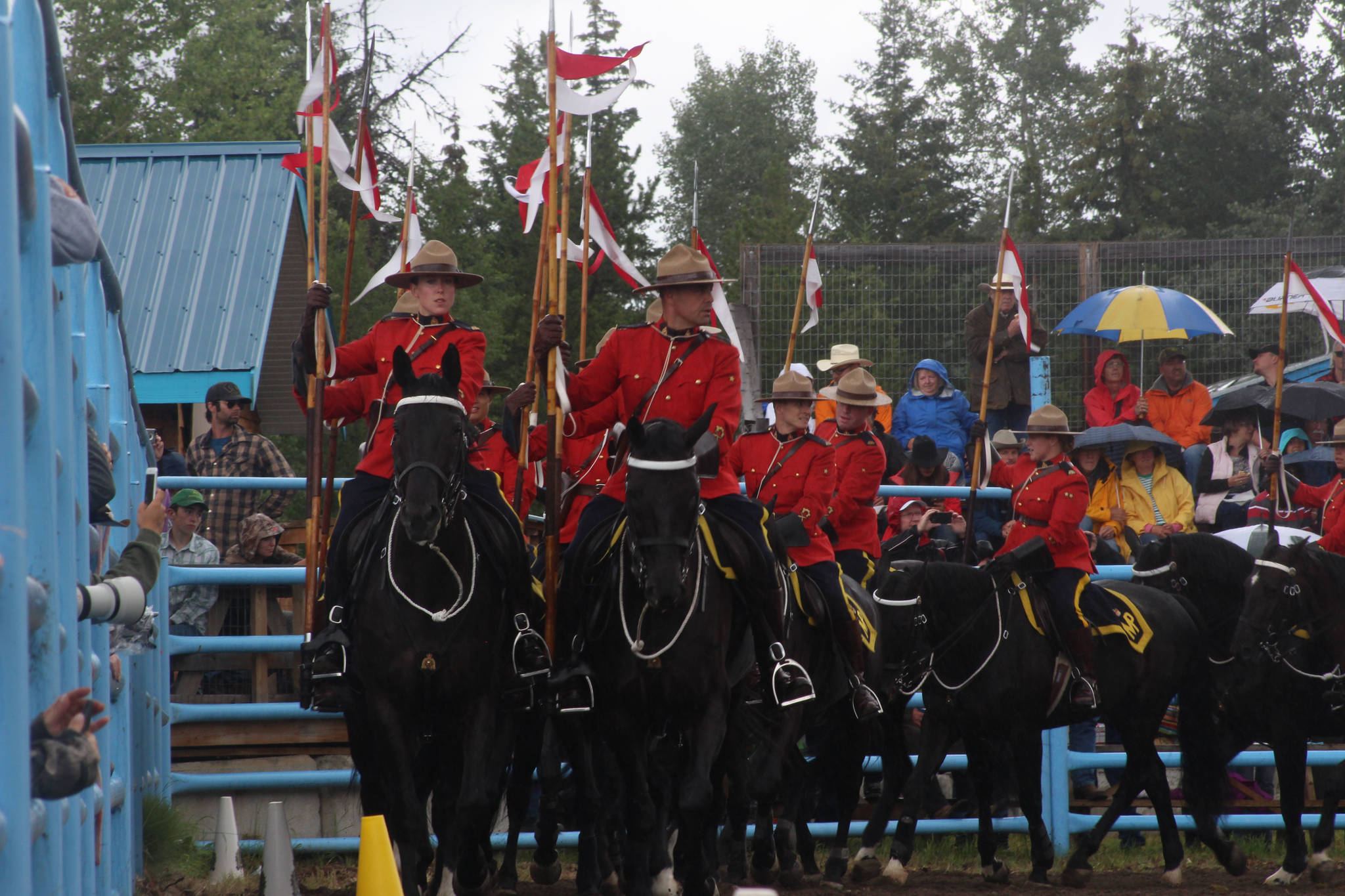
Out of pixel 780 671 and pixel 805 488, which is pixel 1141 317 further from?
pixel 780 671

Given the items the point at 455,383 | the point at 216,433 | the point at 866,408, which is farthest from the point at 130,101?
the point at 455,383

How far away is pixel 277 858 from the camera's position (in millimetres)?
6746

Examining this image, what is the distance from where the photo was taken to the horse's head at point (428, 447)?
6383 millimetres

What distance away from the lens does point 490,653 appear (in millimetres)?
6992

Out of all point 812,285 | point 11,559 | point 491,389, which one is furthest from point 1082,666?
point 11,559

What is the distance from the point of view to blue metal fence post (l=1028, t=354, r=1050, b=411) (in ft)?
37.5

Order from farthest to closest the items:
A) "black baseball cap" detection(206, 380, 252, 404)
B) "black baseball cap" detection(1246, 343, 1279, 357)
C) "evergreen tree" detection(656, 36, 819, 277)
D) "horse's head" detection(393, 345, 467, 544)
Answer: "evergreen tree" detection(656, 36, 819, 277), "black baseball cap" detection(1246, 343, 1279, 357), "black baseball cap" detection(206, 380, 252, 404), "horse's head" detection(393, 345, 467, 544)

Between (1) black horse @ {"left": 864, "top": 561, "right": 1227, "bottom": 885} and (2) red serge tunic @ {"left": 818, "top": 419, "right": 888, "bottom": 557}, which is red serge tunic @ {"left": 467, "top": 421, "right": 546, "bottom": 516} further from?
(1) black horse @ {"left": 864, "top": 561, "right": 1227, "bottom": 885}

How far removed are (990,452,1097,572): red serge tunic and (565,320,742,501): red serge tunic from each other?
3.10m

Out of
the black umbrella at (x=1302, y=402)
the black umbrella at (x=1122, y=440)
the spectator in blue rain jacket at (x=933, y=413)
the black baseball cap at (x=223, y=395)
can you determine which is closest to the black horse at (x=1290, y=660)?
the black umbrella at (x=1122, y=440)

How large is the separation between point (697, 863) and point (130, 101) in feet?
103

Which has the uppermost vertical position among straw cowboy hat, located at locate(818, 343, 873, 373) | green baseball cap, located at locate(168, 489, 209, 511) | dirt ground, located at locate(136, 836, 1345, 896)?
straw cowboy hat, located at locate(818, 343, 873, 373)

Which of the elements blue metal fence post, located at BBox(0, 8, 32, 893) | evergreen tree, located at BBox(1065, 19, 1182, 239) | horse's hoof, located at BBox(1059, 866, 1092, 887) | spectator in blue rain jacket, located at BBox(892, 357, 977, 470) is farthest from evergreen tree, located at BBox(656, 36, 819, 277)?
blue metal fence post, located at BBox(0, 8, 32, 893)

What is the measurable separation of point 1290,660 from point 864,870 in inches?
124
